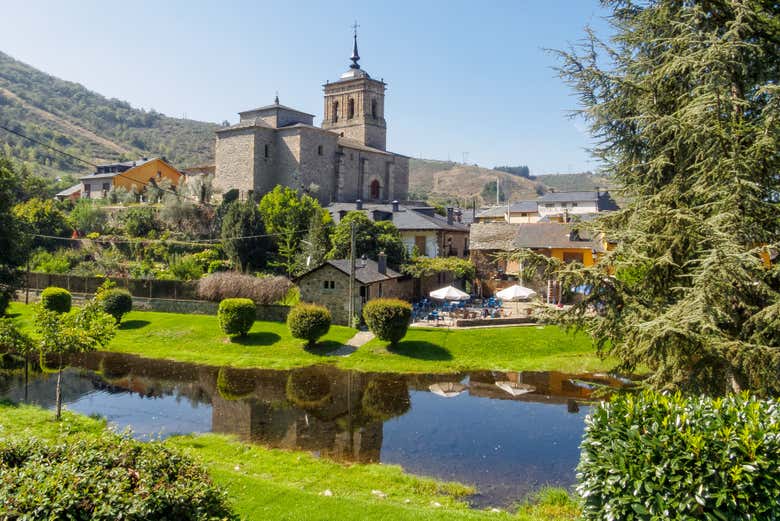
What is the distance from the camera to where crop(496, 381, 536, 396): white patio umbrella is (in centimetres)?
1775

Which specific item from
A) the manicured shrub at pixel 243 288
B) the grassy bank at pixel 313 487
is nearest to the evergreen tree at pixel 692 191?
the grassy bank at pixel 313 487

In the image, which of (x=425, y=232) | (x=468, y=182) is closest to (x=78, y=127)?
(x=468, y=182)

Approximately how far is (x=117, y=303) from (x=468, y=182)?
122824mm

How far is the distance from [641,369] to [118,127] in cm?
13140

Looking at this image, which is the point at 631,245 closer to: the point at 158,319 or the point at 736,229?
the point at 736,229

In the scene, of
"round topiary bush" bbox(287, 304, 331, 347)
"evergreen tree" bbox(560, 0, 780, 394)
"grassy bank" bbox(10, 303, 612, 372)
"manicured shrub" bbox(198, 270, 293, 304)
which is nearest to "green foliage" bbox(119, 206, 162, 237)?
"manicured shrub" bbox(198, 270, 293, 304)

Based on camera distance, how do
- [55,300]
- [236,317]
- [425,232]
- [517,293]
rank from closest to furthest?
[236,317], [517,293], [55,300], [425,232]

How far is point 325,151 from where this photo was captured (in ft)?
176

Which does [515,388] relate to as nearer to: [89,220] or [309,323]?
[309,323]

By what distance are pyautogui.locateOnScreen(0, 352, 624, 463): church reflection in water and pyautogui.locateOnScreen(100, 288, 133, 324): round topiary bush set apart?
171 inches

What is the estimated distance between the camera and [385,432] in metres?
14.0

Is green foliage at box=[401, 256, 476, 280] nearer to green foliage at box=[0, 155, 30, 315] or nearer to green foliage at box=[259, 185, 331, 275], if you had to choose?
green foliage at box=[259, 185, 331, 275]

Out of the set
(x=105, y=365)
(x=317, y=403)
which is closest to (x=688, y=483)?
(x=317, y=403)

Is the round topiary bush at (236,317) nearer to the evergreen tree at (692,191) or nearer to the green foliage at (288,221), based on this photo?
the green foliage at (288,221)
